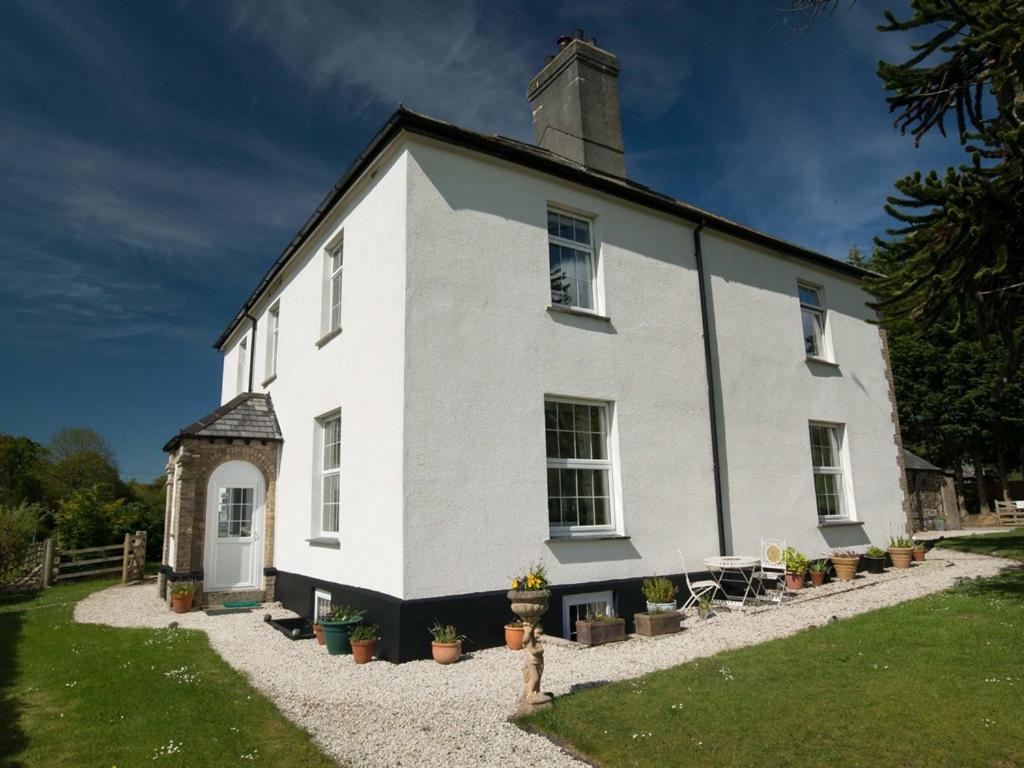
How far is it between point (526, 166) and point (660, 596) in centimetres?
641

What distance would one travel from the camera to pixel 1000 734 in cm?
438

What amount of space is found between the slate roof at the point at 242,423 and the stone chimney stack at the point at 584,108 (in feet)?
25.6

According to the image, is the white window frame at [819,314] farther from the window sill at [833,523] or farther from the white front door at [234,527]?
the white front door at [234,527]

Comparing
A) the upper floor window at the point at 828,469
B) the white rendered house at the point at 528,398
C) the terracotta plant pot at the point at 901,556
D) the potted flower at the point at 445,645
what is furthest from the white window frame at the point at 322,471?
the terracotta plant pot at the point at 901,556

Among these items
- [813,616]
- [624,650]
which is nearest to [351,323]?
[624,650]

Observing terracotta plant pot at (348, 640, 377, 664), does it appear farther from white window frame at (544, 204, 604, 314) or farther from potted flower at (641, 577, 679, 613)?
white window frame at (544, 204, 604, 314)

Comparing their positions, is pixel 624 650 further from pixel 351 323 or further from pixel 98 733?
pixel 351 323

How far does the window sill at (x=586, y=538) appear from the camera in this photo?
28.6 feet

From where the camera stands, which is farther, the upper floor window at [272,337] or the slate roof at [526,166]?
the upper floor window at [272,337]

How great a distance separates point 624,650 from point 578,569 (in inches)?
56.8

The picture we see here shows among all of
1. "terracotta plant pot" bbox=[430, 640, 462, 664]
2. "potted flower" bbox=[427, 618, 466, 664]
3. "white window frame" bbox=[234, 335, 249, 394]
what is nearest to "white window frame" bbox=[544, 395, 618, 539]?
"potted flower" bbox=[427, 618, 466, 664]

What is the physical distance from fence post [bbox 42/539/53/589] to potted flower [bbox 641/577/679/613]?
17.3 m

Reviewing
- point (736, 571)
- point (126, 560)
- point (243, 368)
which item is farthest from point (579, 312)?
point (126, 560)

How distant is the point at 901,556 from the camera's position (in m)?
13.0
